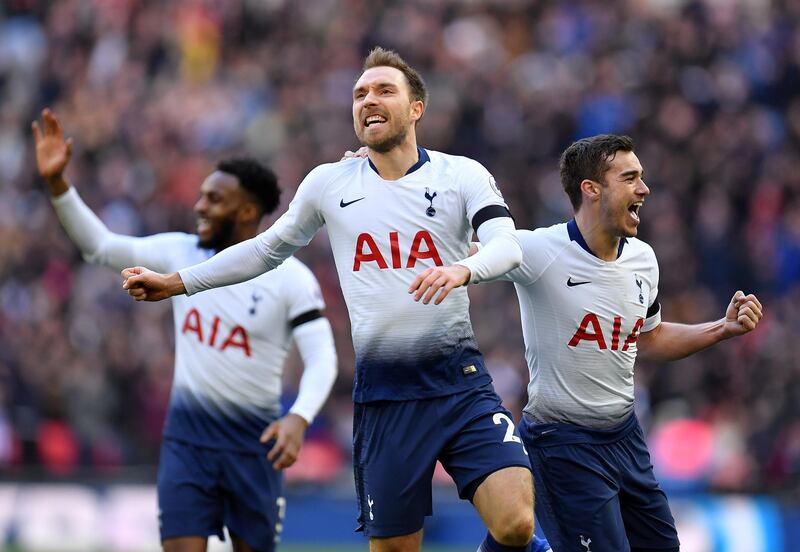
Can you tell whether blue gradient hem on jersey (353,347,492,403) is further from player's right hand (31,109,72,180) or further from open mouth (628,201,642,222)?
player's right hand (31,109,72,180)

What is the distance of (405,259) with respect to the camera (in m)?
7.70

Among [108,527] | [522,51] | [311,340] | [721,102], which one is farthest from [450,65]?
[311,340]

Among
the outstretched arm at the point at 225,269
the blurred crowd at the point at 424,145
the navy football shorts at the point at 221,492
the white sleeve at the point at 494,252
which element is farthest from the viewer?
the blurred crowd at the point at 424,145

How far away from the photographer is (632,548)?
8.20m

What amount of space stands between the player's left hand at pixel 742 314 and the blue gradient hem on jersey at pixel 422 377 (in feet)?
5.02

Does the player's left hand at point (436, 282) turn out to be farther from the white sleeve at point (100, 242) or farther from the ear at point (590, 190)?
the white sleeve at point (100, 242)

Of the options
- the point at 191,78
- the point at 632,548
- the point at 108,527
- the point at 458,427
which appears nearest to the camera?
the point at 458,427

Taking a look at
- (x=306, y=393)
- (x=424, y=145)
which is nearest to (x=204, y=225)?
(x=306, y=393)

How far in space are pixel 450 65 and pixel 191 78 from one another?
434 cm

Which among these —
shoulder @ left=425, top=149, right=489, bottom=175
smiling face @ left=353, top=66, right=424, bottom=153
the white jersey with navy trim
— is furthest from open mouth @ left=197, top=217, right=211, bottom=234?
shoulder @ left=425, top=149, right=489, bottom=175

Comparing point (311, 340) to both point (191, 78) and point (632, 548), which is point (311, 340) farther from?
point (191, 78)

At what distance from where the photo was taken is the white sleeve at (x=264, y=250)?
303 inches

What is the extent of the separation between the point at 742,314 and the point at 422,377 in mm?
1861

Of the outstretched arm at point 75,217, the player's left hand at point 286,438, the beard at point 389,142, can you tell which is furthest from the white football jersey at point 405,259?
the outstretched arm at point 75,217
